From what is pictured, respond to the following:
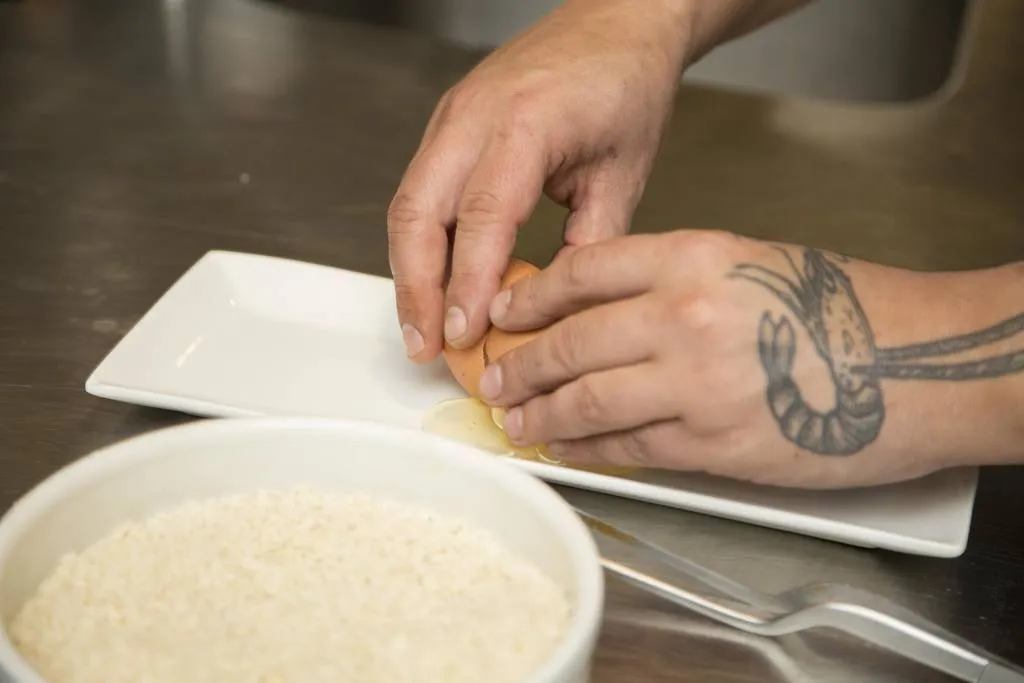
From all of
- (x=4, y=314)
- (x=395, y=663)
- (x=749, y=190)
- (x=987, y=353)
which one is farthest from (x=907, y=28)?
(x=395, y=663)

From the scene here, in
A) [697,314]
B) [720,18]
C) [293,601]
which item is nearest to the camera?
[293,601]

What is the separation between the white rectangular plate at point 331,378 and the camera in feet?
2.48

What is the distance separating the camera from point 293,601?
0.59 meters

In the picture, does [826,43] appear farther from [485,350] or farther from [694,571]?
[694,571]

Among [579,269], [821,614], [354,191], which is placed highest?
[579,269]

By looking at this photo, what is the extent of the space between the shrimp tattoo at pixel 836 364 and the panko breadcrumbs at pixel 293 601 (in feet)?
0.66

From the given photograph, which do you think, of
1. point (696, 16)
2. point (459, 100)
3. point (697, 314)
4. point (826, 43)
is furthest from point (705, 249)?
point (826, 43)

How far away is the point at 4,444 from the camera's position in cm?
81

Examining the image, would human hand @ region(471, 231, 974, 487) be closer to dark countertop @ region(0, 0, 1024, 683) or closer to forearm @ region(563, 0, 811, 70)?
dark countertop @ region(0, 0, 1024, 683)

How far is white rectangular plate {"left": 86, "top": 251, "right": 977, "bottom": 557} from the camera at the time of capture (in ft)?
2.48

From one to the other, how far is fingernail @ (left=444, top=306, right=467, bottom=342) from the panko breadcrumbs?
0.61ft

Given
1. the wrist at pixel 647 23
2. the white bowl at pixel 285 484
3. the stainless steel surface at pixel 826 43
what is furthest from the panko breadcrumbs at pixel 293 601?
the stainless steel surface at pixel 826 43

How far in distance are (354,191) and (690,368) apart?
645 mm

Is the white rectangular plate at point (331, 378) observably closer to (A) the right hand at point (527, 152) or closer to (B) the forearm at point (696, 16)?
(A) the right hand at point (527, 152)
